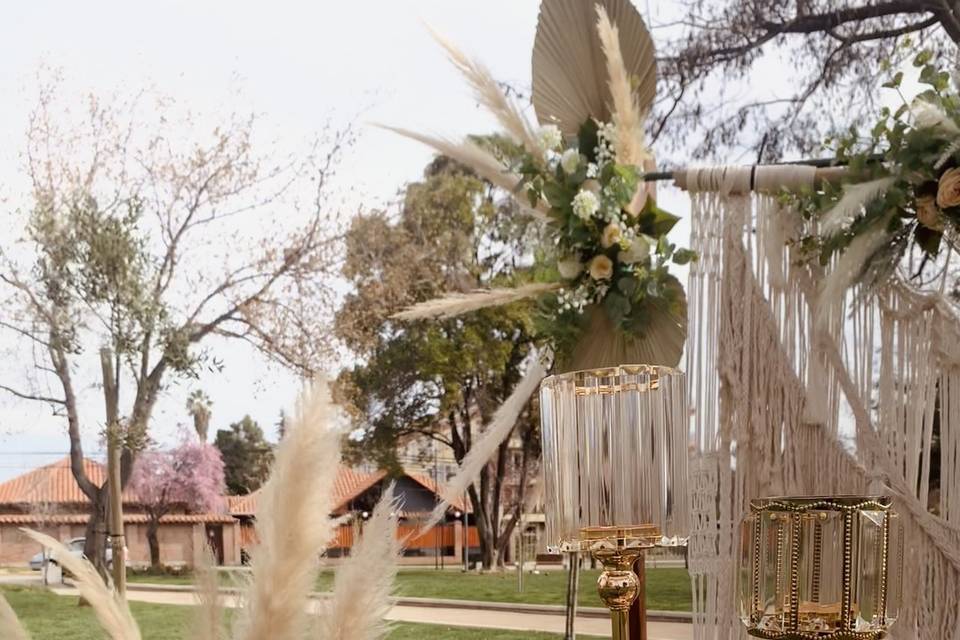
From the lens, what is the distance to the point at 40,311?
1719 mm

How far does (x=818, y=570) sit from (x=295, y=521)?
3.02ft

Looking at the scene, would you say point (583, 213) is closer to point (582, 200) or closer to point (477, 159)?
point (582, 200)

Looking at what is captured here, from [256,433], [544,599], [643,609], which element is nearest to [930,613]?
[643,609]

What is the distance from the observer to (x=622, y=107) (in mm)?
1748

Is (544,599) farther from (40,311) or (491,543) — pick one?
(40,311)

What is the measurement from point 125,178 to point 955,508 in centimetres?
142

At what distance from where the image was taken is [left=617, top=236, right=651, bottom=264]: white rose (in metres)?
1.82

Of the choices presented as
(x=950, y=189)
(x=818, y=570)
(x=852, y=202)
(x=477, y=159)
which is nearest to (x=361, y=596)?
(x=818, y=570)

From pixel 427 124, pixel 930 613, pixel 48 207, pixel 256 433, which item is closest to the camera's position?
pixel 930 613

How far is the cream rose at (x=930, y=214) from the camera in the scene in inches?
61.7

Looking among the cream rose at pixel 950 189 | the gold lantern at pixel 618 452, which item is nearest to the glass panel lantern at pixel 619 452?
the gold lantern at pixel 618 452

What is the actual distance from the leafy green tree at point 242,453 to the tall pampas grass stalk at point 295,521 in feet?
5.38

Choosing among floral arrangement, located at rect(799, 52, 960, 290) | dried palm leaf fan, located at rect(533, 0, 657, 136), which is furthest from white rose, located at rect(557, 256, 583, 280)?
floral arrangement, located at rect(799, 52, 960, 290)

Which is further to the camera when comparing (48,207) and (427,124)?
(427,124)
